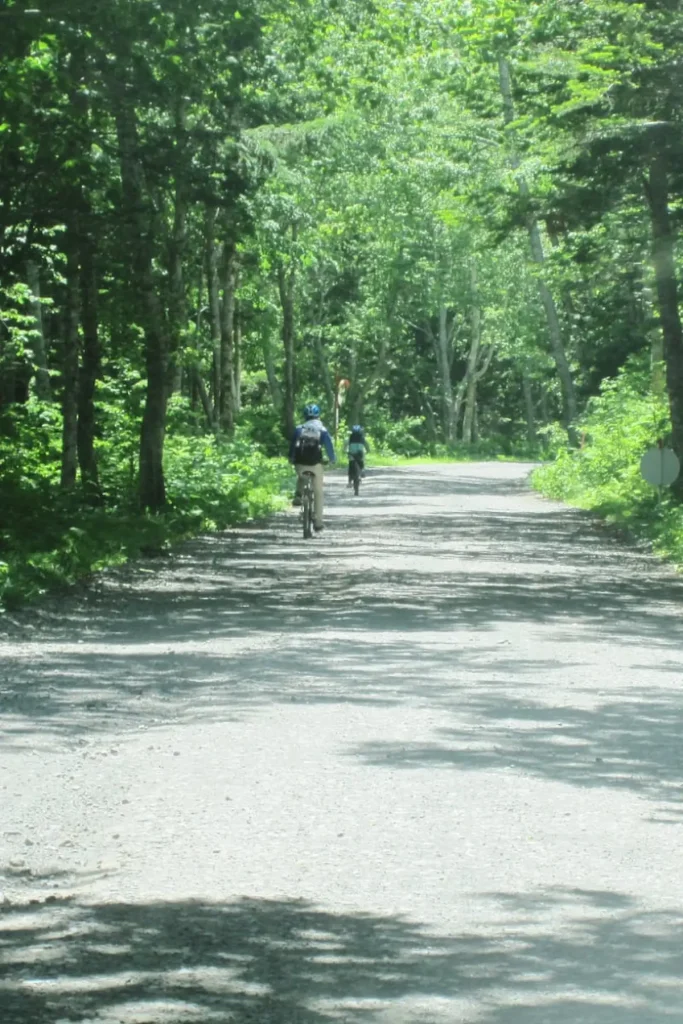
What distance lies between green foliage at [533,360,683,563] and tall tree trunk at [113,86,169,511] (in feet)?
25.5

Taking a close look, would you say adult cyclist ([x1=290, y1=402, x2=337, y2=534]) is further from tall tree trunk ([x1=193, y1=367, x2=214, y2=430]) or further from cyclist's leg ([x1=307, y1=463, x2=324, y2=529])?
tall tree trunk ([x1=193, y1=367, x2=214, y2=430])

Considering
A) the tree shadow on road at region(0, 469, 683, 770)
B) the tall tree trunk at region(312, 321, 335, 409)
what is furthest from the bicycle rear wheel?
the tall tree trunk at region(312, 321, 335, 409)

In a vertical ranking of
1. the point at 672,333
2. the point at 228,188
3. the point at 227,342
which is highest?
the point at 228,188

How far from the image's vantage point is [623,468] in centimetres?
3697

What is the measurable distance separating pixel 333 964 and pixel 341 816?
84.7 inches

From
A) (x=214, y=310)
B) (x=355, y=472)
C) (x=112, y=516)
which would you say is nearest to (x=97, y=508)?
(x=112, y=516)

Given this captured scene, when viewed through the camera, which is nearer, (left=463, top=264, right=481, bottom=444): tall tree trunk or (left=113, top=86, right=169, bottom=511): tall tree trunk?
(left=113, top=86, right=169, bottom=511): tall tree trunk

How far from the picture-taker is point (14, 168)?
939 inches

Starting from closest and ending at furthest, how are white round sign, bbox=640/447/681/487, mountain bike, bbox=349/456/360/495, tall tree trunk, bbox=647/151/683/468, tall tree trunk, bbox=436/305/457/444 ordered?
white round sign, bbox=640/447/681/487
tall tree trunk, bbox=647/151/683/468
mountain bike, bbox=349/456/360/495
tall tree trunk, bbox=436/305/457/444

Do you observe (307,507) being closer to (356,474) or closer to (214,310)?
(356,474)

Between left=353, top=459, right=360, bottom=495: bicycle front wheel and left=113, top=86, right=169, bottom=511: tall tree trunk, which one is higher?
left=113, top=86, right=169, bottom=511: tall tree trunk

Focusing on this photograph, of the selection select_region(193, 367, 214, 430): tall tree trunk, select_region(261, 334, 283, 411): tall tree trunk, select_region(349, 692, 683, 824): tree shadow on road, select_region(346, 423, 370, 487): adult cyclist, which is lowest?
select_region(349, 692, 683, 824): tree shadow on road

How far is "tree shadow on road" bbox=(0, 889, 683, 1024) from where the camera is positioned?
17.3 feet

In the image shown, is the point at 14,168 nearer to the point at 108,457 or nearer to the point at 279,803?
the point at 108,457
